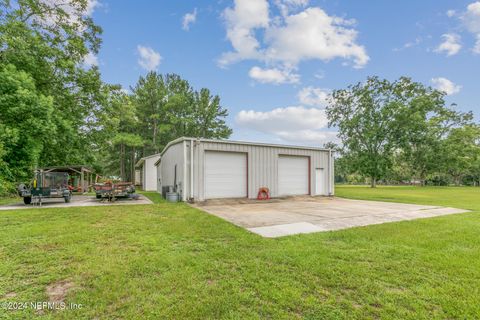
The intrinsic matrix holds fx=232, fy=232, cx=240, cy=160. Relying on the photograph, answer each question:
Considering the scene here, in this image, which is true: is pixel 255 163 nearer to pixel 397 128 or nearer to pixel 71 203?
pixel 71 203

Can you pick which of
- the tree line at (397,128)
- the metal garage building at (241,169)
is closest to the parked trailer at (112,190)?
the metal garage building at (241,169)

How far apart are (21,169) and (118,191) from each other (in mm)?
4154

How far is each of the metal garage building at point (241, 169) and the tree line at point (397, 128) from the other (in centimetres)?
1855

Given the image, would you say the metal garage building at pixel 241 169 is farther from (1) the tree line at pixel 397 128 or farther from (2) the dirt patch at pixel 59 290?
(1) the tree line at pixel 397 128

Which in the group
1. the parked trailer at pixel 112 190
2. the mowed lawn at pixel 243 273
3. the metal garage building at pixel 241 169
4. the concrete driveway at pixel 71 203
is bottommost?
the concrete driveway at pixel 71 203

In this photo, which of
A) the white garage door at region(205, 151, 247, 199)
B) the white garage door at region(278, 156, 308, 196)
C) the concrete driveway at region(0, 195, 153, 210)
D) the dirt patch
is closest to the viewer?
the dirt patch

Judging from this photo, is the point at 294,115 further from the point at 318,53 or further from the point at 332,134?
the point at 332,134

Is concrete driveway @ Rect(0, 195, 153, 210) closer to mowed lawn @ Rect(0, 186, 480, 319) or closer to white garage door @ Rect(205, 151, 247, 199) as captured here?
white garage door @ Rect(205, 151, 247, 199)

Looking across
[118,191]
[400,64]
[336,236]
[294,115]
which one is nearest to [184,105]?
[294,115]

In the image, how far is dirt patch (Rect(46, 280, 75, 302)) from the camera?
2506 millimetres

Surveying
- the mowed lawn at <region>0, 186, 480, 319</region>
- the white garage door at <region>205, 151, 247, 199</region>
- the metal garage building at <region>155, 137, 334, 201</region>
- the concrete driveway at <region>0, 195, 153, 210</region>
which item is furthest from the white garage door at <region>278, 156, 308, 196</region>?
the mowed lawn at <region>0, 186, 480, 319</region>

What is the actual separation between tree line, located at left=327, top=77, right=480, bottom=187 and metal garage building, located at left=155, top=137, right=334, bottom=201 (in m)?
18.5

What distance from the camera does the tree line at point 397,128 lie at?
28.7m

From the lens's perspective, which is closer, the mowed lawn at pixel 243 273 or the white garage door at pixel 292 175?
the mowed lawn at pixel 243 273
